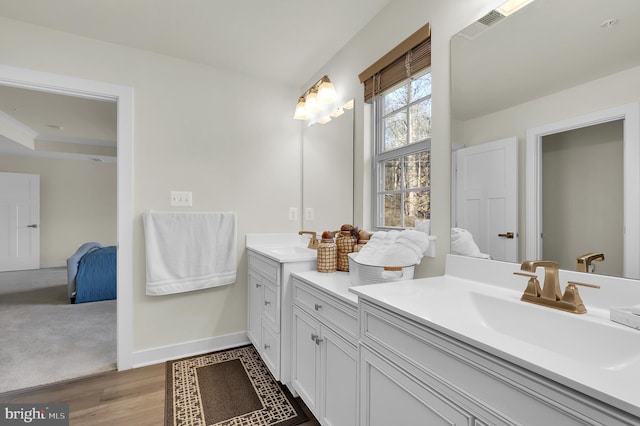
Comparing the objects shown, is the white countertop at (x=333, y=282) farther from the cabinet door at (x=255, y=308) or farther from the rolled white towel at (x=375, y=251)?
the cabinet door at (x=255, y=308)

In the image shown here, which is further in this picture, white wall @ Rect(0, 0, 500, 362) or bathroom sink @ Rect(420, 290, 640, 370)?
white wall @ Rect(0, 0, 500, 362)

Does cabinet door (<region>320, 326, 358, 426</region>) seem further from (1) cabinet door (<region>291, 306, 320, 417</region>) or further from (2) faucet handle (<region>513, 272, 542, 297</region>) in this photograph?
(2) faucet handle (<region>513, 272, 542, 297</region>)

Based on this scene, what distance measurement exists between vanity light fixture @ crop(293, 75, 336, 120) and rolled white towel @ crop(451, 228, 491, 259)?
1.42 metres

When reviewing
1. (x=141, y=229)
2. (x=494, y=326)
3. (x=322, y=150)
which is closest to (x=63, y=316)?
(x=141, y=229)

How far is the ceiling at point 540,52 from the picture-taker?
887 mm

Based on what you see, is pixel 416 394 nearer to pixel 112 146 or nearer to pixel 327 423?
pixel 327 423

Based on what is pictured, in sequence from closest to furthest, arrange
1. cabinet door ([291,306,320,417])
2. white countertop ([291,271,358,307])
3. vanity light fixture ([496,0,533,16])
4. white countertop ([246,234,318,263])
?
vanity light fixture ([496,0,533,16]) < white countertop ([291,271,358,307]) < cabinet door ([291,306,320,417]) < white countertop ([246,234,318,263])

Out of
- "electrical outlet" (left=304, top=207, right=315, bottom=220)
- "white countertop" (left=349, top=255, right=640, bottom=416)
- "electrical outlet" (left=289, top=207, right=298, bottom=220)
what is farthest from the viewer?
"electrical outlet" (left=289, top=207, right=298, bottom=220)

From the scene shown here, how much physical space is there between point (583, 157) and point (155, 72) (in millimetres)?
2591

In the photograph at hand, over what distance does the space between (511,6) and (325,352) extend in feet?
5.24

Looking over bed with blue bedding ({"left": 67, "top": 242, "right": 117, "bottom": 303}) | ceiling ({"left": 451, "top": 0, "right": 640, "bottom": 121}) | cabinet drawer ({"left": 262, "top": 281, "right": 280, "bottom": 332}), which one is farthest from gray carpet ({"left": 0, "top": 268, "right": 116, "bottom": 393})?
ceiling ({"left": 451, "top": 0, "right": 640, "bottom": 121})

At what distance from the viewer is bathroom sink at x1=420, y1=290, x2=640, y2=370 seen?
2.31 ft

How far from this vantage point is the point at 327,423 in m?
1.34

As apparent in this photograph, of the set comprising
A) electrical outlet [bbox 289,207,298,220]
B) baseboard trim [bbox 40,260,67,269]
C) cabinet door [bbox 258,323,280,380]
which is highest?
electrical outlet [bbox 289,207,298,220]
